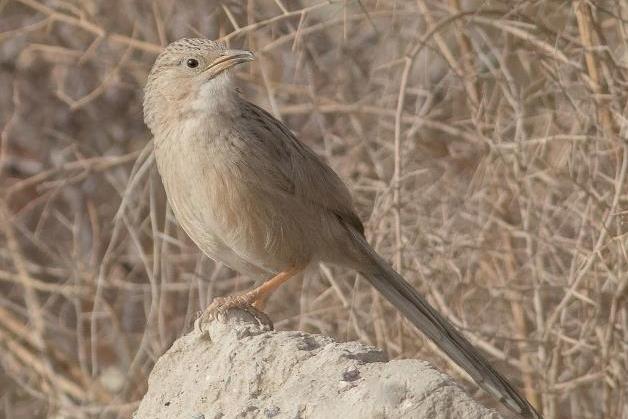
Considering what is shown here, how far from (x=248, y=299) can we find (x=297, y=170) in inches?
29.1

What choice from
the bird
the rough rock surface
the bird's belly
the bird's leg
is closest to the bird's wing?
the bird

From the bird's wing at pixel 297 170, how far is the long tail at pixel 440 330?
16cm

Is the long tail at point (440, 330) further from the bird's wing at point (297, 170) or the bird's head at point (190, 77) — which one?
the bird's head at point (190, 77)

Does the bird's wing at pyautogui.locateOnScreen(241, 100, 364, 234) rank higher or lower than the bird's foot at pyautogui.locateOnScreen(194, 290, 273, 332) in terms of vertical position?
higher

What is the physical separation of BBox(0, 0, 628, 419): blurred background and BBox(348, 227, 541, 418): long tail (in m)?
0.32

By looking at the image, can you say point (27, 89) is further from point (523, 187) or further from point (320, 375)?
point (320, 375)

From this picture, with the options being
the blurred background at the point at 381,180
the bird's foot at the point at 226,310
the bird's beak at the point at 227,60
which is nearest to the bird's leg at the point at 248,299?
the bird's foot at the point at 226,310

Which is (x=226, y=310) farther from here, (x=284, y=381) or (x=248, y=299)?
(x=284, y=381)

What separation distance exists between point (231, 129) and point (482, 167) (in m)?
2.32

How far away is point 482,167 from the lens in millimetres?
7957

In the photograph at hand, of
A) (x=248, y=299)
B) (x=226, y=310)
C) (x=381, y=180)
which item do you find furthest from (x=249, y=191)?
(x=381, y=180)

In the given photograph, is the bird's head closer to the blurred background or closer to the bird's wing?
the bird's wing

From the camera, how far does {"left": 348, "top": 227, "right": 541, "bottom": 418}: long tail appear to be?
19.6 feet

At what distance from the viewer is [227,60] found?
20.1 feet
